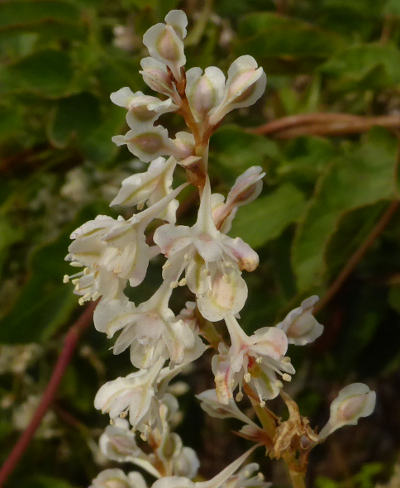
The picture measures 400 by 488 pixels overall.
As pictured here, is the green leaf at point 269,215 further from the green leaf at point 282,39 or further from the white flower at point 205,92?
the white flower at point 205,92

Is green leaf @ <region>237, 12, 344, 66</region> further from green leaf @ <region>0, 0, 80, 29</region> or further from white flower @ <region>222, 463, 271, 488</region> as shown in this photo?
white flower @ <region>222, 463, 271, 488</region>

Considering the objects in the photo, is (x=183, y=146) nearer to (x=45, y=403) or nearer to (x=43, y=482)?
(x=45, y=403)

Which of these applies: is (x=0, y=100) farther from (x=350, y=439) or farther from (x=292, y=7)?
(x=350, y=439)

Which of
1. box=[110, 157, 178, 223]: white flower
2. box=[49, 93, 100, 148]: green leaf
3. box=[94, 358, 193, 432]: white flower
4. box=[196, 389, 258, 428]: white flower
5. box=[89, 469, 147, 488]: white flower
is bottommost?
box=[49, 93, 100, 148]: green leaf

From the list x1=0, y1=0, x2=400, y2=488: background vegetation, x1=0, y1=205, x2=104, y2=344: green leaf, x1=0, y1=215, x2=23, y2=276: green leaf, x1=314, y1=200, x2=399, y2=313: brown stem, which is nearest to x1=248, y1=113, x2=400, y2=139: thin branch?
x1=0, y1=0, x2=400, y2=488: background vegetation

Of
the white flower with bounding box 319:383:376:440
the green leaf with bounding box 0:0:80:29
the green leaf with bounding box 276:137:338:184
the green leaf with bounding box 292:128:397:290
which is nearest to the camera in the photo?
the white flower with bounding box 319:383:376:440

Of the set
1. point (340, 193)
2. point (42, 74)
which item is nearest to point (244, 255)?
point (340, 193)

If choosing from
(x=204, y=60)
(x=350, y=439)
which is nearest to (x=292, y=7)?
(x=204, y=60)

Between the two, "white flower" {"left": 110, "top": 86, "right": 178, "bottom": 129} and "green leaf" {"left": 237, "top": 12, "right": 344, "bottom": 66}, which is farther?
"green leaf" {"left": 237, "top": 12, "right": 344, "bottom": 66}

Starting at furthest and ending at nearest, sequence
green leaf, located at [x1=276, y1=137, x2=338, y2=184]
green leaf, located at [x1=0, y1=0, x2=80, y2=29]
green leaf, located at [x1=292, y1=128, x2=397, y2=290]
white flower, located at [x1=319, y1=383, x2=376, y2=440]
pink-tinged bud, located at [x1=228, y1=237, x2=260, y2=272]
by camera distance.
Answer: green leaf, located at [x1=0, y1=0, x2=80, y2=29]
green leaf, located at [x1=276, y1=137, x2=338, y2=184]
green leaf, located at [x1=292, y1=128, x2=397, y2=290]
white flower, located at [x1=319, y1=383, x2=376, y2=440]
pink-tinged bud, located at [x1=228, y1=237, x2=260, y2=272]
